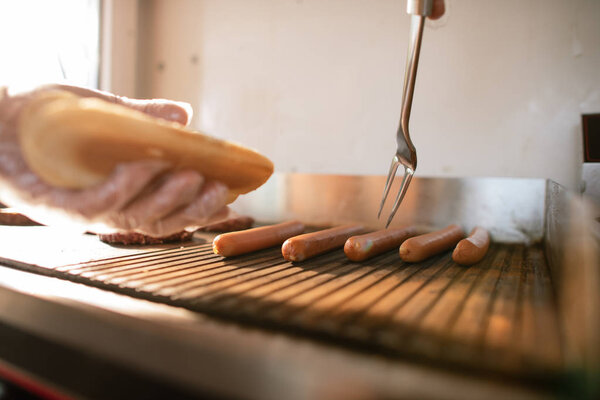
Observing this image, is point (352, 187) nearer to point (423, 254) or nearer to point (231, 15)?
point (423, 254)

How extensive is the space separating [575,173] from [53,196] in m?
2.33

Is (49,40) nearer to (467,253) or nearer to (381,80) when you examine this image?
(381,80)

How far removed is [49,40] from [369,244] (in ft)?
10.5

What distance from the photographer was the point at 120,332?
738mm

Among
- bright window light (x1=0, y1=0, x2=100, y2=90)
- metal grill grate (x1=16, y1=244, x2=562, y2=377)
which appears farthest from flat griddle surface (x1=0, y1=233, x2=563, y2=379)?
bright window light (x1=0, y1=0, x2=100, y2=90)

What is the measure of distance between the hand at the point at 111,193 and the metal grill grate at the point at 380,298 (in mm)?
174

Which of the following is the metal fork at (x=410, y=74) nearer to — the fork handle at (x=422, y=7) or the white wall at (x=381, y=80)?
the fork handle at (x=422, y=7)

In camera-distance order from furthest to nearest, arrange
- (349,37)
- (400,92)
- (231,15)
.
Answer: (231,15) → (349,37) → (400,92)

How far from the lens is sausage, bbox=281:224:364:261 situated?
1.33 metres

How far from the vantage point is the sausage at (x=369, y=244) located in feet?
4.44

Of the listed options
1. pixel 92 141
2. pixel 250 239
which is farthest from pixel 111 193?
pixel 250 239

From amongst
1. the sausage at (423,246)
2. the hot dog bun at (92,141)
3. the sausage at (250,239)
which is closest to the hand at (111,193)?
the hot dog bun at (92,141)

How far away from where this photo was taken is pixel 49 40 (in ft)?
10.2

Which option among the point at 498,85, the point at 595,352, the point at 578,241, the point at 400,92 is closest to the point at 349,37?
the point at 400,92
